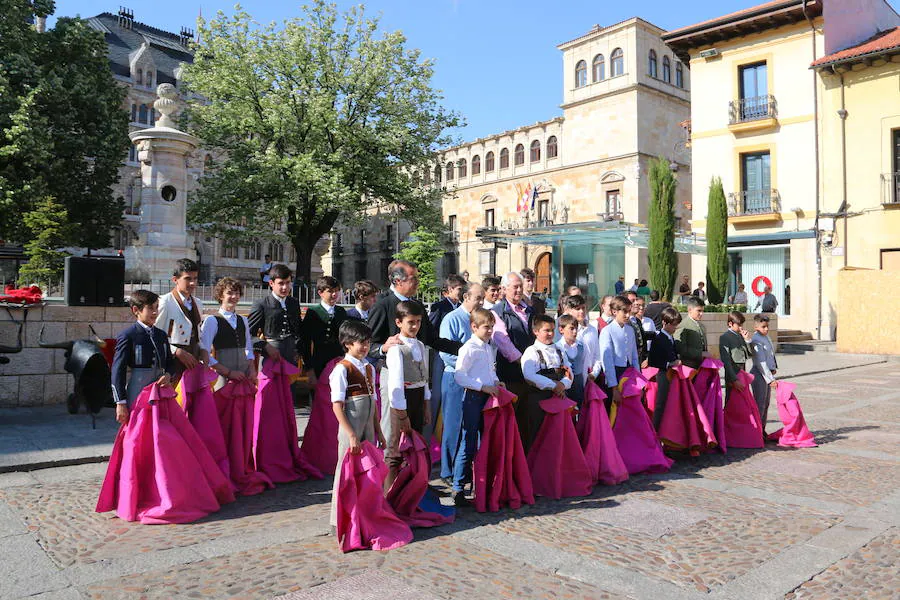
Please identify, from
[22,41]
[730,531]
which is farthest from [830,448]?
[22,41]

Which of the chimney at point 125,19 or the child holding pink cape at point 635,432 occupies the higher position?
the chimney at point 125,19

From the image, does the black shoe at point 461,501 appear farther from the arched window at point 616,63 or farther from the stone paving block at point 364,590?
the arched window at point 616,63

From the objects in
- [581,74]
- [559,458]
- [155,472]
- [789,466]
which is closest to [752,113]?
[581,74]

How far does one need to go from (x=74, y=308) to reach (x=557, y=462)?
23.4ft

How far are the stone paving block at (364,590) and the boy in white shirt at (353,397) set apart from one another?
0.76 metres

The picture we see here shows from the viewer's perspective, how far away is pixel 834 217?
78.4 ft

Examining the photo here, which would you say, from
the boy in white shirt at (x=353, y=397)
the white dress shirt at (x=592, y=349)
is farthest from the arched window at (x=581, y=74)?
the boy in white shirt at (x=353, y=397)

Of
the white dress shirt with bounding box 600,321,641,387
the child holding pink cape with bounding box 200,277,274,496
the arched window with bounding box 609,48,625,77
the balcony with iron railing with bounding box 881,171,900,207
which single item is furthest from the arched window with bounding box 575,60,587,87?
the child holding pink cape with bounding box 200,277,274,496

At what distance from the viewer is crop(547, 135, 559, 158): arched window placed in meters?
43.7

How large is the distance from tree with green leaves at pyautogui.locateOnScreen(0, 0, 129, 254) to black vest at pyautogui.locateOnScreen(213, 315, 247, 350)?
1629cm

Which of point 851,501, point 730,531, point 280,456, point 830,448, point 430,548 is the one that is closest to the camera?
point 430,548

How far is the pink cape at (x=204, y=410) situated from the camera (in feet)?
19.1

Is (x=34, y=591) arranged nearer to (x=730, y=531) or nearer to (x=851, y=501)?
Answer: (x=730, y=531)

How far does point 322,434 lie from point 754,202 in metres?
23.6
